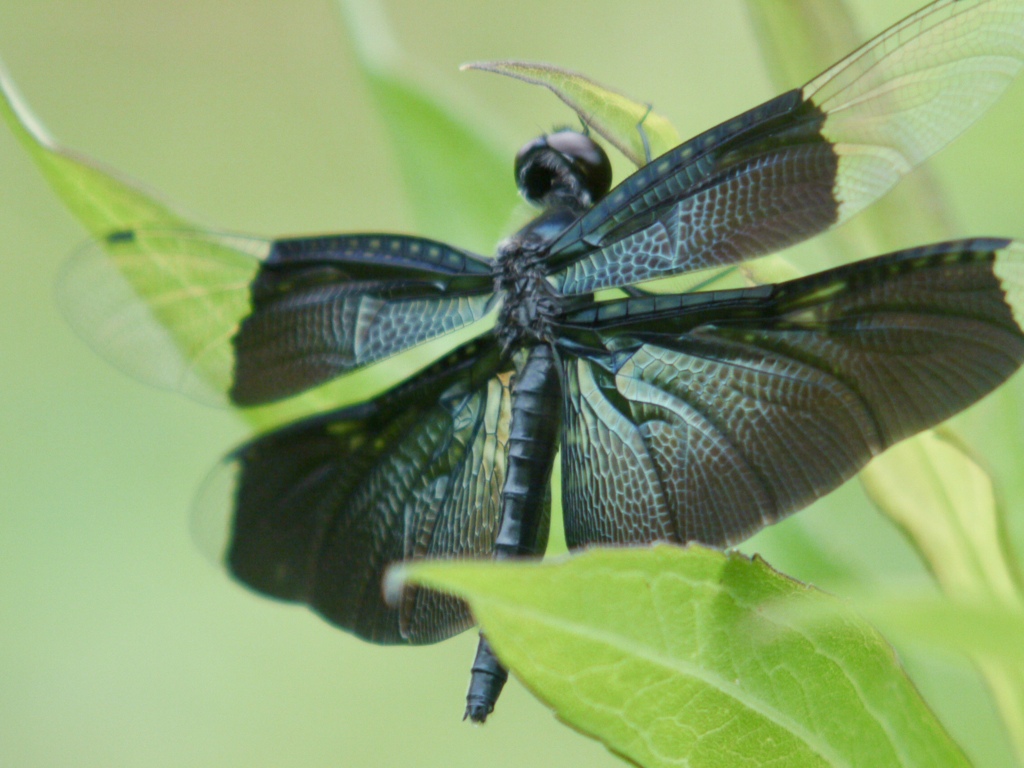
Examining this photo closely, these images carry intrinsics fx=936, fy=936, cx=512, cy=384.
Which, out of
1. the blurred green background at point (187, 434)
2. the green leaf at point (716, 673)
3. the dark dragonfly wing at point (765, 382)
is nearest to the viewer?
the green leaf at point (716, 673)

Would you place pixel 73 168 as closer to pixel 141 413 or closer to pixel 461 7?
pixel 141 413

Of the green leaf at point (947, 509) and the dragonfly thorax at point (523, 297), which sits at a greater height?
the dragonfly thorax at point (523, 297)

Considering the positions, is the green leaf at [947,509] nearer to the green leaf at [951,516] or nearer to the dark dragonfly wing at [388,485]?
the green leaf at [951,516]

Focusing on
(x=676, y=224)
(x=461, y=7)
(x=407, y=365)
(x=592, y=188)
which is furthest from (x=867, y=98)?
(x=461, y=7)

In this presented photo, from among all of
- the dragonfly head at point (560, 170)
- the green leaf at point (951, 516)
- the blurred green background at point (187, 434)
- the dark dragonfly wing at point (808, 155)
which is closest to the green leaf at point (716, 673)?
the green leaf at point (951, 516)

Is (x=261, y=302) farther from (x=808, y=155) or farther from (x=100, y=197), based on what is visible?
(x=808, y=155)

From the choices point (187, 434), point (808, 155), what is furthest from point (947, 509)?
point (187, 434)
